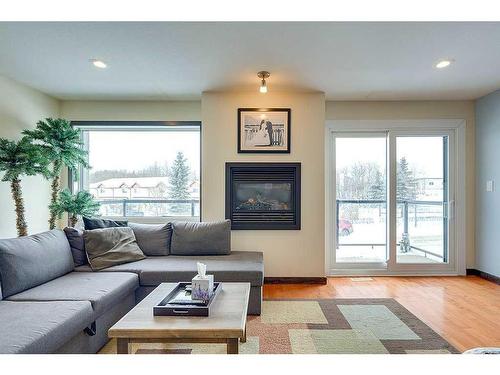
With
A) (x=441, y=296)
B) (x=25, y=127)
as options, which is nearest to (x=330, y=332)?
(x=441, y=296)

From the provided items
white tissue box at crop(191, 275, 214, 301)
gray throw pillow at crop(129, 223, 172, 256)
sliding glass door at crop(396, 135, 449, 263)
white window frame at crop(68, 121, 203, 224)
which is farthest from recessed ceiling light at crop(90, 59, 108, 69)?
sliding glass door at crop(396, 135, 449, 263)

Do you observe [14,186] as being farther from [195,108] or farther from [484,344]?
[484,344]

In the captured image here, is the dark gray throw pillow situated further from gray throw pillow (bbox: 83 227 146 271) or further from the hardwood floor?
the hardwood floor

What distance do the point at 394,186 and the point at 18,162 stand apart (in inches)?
174

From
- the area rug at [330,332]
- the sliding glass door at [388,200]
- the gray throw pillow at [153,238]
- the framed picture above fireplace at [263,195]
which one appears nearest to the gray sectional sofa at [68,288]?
the gray throw pillow at [153,238]

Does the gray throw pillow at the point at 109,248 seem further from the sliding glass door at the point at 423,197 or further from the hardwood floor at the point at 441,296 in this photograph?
the sliding glass door at the point at 423,197

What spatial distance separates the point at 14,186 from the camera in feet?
11.0

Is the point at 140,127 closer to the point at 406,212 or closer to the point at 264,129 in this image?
the point at 264,129

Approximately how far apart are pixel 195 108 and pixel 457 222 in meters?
3.90

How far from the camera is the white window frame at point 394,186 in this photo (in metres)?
4.43

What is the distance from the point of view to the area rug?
2.26 m
